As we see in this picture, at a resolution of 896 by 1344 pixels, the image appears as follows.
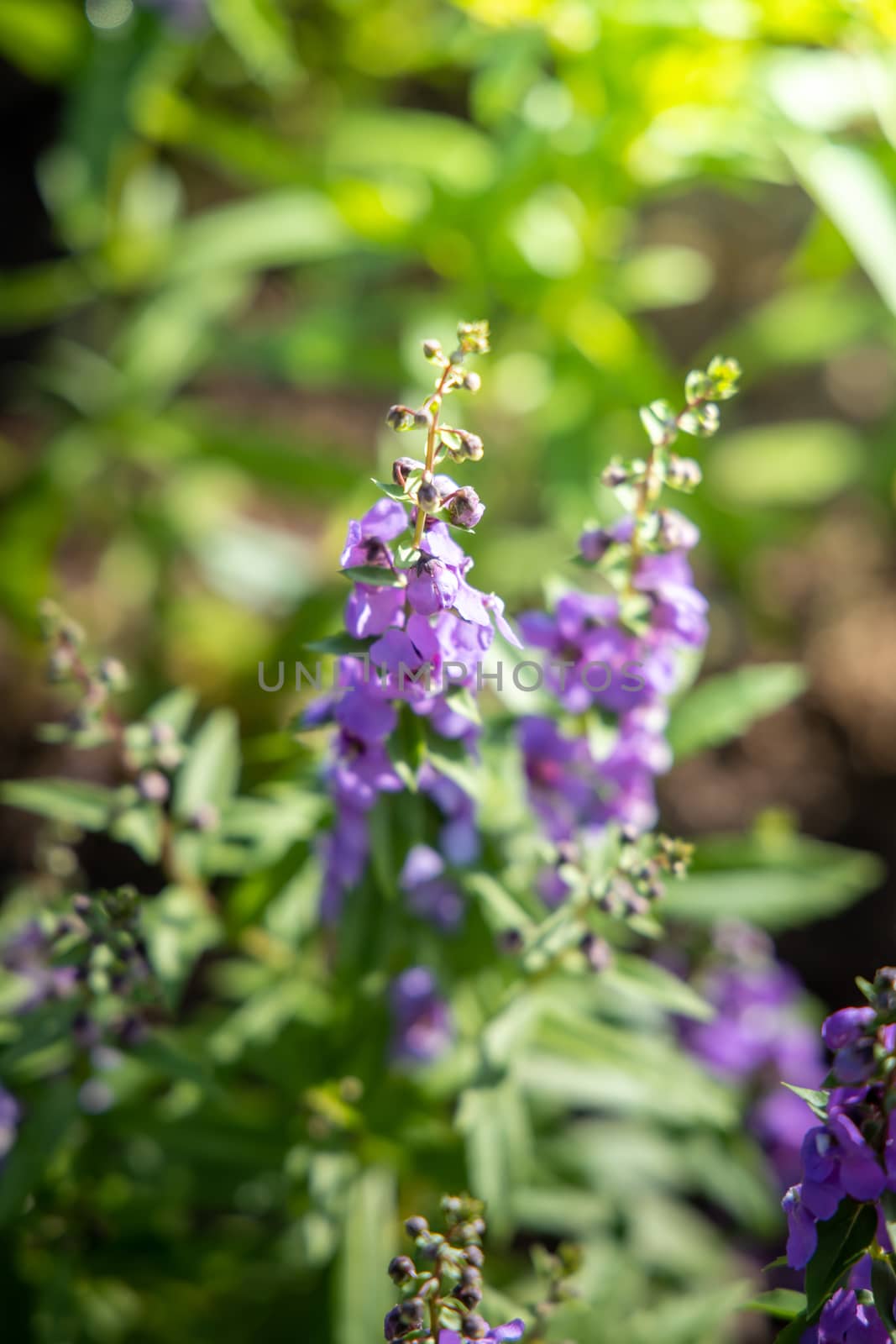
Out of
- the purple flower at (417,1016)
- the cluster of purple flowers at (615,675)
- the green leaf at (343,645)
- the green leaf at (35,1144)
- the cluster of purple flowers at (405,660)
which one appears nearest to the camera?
the cluster of purple flowers at (405,660)

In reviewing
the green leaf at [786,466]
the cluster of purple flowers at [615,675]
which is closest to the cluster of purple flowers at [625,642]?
the cluster of purple flowers at [615,675]

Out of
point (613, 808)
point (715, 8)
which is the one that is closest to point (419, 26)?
point (715, 8)

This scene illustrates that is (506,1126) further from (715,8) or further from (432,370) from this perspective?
(715,8)

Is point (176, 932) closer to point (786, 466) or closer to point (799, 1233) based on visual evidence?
point (799, 1233)

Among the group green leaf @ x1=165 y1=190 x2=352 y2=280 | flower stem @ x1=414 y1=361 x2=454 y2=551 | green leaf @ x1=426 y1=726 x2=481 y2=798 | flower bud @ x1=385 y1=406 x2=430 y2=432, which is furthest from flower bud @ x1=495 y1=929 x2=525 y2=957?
green leaf @ x1=165 y1=190 x2=352 y2=280

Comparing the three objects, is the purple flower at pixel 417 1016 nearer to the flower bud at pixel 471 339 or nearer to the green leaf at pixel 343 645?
the green leaf at pixel 343 645
